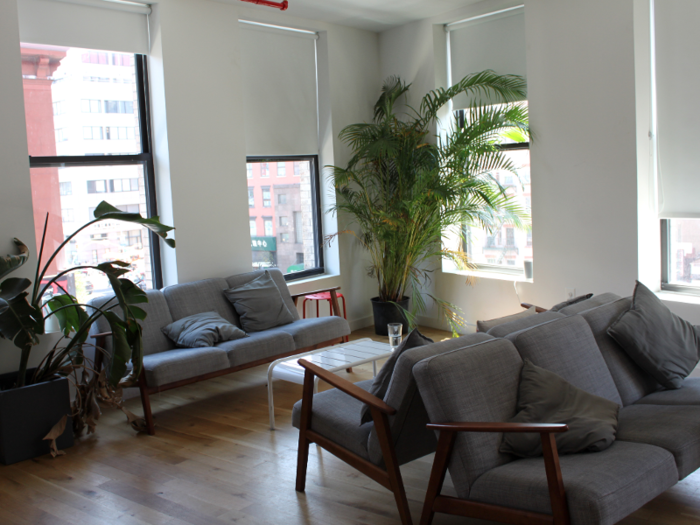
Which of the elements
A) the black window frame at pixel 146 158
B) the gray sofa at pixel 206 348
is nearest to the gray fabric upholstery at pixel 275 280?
the gray sofa at pixel 206 348

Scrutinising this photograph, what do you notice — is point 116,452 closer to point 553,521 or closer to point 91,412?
point 91,412

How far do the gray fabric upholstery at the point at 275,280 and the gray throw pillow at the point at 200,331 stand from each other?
1.84ft

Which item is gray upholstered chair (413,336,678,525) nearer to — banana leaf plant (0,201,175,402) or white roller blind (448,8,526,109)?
banana leaf plant (0,201,175,402)

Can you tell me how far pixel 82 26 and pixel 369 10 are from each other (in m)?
2.56

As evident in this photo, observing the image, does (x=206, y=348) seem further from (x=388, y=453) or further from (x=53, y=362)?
(x=388, y=453)

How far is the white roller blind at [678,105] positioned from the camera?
4586 millimetres

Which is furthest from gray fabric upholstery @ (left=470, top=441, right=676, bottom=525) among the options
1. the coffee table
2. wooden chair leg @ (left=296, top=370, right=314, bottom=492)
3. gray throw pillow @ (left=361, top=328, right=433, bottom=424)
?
the coffee table

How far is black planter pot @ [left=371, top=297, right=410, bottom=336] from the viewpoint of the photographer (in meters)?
6.20

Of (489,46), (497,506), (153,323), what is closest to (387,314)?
(153,323)

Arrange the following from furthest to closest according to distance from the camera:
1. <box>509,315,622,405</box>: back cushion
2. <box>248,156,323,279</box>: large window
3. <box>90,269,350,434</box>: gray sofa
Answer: <box>248,156,323,279</box>: large window → <box>90,269,350,434</box>: gray sofa → <box>509,315,622,405</box>: back cushion

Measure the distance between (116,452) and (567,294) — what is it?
374 centimetres

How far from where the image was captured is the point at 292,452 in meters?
3.65

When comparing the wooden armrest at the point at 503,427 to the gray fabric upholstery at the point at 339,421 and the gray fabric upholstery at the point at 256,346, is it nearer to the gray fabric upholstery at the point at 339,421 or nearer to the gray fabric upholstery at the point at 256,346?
the gray fabric upholstery at the point at 339,421

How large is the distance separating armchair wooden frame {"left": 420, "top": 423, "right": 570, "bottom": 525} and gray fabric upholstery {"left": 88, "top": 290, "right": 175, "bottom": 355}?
8.75ft
